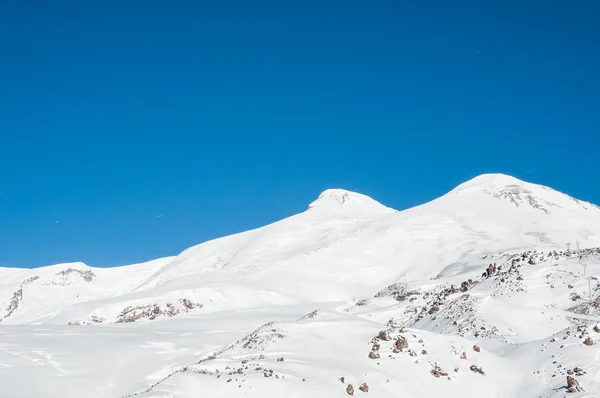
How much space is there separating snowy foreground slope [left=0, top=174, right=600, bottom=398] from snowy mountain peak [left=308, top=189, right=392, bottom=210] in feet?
144

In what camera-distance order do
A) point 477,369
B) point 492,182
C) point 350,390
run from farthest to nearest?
point 492,182, point 477,369, point 350,390

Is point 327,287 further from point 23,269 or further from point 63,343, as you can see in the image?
point 23,269

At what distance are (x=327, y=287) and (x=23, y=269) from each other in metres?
115

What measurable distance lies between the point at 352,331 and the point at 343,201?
121040 millimetres

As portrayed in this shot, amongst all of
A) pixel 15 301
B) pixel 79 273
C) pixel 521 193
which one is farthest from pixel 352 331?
pixel 79 273

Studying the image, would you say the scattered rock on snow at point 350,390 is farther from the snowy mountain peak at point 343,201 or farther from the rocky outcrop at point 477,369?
the snowy mountain peak at point 343,201

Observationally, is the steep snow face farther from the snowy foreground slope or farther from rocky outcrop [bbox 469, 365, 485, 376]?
rocky outcrop [bbox 469, 365, 485, 376]

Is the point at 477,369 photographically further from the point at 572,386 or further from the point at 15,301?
the point at 15,301

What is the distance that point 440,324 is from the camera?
1273 inches

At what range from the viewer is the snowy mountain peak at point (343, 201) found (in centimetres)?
14288

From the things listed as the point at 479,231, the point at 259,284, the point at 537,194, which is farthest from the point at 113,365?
the point at 537,194

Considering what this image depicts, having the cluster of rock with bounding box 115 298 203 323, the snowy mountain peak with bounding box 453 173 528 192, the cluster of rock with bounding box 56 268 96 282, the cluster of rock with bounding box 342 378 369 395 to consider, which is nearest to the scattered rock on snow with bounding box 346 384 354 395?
A: the cluster of rock with bounding box 342 378 369 395

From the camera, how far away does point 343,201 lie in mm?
147125

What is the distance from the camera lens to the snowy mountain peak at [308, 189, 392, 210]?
143 m
